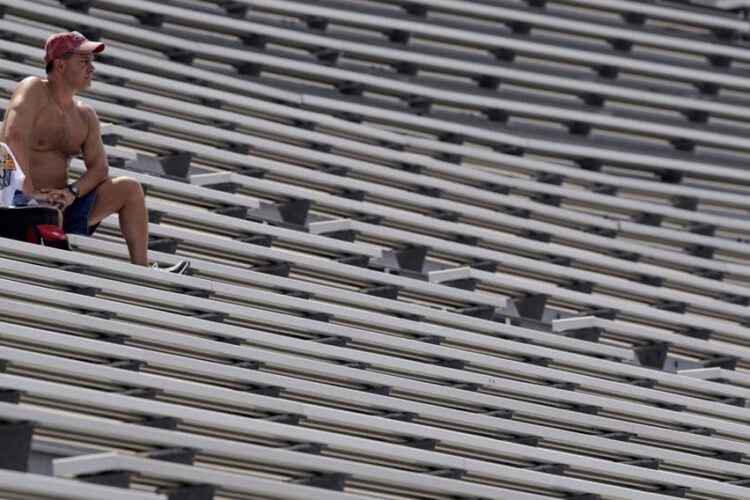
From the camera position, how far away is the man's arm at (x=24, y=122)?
15.0ft

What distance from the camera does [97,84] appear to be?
237 inches

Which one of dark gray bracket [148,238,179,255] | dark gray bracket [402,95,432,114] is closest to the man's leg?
dark gray bracket [148,238,179,255]

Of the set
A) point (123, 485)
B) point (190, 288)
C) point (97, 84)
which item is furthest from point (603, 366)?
point (123, 485)

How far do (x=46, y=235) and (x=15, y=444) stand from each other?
917 millimetres

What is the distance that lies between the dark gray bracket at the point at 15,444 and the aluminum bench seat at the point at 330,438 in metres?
0.11

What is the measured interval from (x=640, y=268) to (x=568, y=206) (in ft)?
1.66

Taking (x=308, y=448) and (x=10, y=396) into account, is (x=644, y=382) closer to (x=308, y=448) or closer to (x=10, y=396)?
(x=308, y=448)

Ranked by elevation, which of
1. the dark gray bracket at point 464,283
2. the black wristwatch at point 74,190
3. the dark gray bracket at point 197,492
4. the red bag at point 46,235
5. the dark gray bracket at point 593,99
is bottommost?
the dark gray bracket at point 197,492

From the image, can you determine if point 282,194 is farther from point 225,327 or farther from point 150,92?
point 225,327

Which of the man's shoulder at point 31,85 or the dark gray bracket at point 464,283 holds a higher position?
the man's shoulder at point 31,85

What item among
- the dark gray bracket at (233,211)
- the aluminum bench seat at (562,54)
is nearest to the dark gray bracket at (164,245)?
the dark gray bracket at (233,211)

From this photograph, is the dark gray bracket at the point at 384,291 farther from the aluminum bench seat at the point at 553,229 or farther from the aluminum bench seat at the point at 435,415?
the aluminum bench seat at the point at 435,415

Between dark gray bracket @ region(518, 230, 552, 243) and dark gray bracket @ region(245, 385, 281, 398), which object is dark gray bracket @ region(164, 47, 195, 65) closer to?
dark gray bracket @ region(518, 230, 552, 243)

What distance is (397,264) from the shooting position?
19.7 feet
